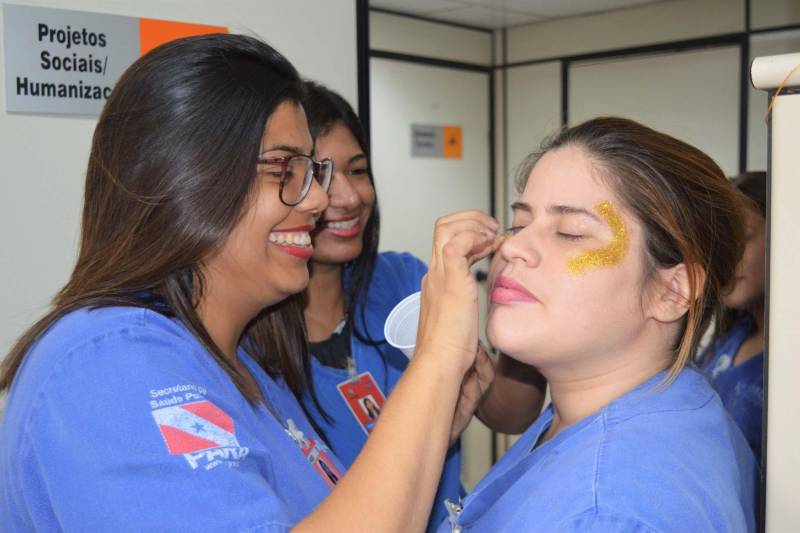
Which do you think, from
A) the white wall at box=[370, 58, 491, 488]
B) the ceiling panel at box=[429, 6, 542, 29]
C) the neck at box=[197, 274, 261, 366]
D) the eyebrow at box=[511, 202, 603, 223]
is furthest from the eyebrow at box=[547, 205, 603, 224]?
the ceiling panel at box=[429, 6, 542, 29]

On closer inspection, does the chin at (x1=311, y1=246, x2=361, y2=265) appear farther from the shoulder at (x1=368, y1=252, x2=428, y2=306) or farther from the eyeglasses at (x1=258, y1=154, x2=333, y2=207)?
the eyeglasses at (x1=258, y1=154, x2=333, y2=207)

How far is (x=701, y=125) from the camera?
4.11 meters

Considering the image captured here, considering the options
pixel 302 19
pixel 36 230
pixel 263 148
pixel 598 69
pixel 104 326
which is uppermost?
pixel 598 69

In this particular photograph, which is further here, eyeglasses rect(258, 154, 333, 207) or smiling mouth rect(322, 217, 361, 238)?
smiling mouth rect(322, 217, 361, 238)

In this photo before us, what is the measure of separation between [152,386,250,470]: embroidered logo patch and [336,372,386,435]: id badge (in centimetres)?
68

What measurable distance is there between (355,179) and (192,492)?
107cm

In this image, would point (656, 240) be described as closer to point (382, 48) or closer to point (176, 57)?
point (176, 57)

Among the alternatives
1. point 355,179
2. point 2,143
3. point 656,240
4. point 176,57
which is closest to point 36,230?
point 2,143

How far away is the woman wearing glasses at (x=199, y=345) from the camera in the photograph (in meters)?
0.84

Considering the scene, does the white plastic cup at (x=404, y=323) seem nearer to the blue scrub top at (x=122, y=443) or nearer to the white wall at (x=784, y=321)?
the blue scrub top at (x=122, y=443)

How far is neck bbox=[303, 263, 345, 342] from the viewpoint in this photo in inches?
67.1

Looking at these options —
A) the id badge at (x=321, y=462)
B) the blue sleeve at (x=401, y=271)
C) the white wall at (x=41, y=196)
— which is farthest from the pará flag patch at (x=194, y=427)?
the blue sleeve at (x=401, y=271)

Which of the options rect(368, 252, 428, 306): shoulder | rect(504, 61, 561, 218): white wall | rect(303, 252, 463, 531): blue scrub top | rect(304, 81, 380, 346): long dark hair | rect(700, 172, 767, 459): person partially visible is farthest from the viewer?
rect(504, 61, 561, 218): white wall

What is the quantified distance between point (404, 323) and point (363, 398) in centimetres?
35
